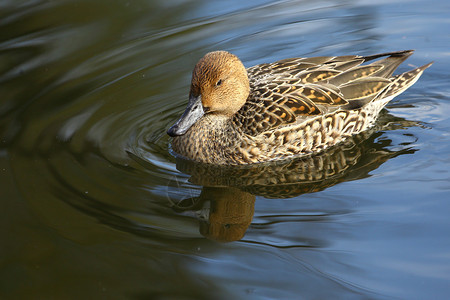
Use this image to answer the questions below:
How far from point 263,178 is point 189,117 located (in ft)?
3.05

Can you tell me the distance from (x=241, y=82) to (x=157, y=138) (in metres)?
1.19

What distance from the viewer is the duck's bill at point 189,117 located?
20.3 feet

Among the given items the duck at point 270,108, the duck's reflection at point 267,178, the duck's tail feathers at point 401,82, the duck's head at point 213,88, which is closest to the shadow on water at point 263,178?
the duck's reflection at point 267,178

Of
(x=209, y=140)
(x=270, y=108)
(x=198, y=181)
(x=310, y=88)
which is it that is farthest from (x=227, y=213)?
(x=310, y=88)

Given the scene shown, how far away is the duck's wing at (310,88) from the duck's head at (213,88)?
20 centimetres

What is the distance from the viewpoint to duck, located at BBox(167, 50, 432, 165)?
20.6ft

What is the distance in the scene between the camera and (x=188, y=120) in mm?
6223

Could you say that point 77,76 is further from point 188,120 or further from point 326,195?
point 326,195

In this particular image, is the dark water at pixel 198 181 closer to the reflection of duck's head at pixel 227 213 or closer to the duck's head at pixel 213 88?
the reflection of duck's head at pixel 227 213

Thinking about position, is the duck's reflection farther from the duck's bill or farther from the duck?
the duck's bill

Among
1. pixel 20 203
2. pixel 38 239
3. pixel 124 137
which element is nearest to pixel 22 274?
pixel 38 239

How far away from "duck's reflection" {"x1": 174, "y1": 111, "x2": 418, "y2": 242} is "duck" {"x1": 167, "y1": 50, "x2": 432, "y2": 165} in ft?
0.45

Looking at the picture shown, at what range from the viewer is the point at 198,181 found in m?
6.12

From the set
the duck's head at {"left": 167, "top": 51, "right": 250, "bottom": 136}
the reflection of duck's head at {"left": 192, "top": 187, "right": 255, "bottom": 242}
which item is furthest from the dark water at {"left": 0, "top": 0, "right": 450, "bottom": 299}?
the duck's head at {"left": 167, "top": 51, "right": 250, "bottom": 136}
